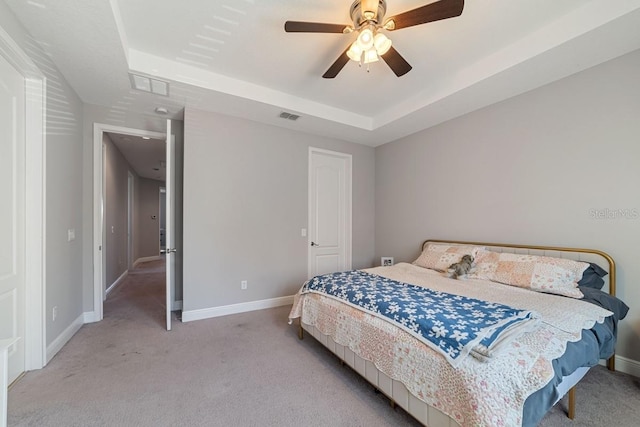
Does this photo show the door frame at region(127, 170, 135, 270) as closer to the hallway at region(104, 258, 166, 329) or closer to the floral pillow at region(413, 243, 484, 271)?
the hallway at region(104, 258, 166, 329)

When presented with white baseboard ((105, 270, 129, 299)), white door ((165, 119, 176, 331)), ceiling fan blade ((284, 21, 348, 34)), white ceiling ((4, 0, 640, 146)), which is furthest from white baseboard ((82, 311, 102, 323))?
ceiling fan blade ((284, 21, 348, 34))

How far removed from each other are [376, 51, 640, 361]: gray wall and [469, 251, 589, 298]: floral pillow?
0.33m

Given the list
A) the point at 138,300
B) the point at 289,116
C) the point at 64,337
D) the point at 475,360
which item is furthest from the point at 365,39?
the point at 138,300

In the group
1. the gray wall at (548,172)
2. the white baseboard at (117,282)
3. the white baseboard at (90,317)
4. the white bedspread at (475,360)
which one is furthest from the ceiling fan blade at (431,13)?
the white baseboard at (117,282)

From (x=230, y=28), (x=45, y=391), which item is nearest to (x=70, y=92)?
(x=230, y=28)

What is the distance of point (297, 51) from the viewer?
2.45m

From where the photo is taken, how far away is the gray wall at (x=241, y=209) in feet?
10.7

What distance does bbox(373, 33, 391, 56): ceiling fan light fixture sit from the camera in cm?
185

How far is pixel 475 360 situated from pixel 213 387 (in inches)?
70.3

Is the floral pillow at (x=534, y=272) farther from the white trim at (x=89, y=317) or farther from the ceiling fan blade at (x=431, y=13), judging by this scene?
the white trim at (x=89, y=317)

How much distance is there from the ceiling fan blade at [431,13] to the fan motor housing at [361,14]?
0.29ft

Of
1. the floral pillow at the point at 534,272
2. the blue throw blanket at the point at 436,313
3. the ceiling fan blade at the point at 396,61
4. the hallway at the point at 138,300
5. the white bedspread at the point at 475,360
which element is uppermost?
the ceiling fan blade at the point at 396,61

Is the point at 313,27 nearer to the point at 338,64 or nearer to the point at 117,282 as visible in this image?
the point at 338,64

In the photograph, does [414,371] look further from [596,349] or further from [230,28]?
[230,28]
